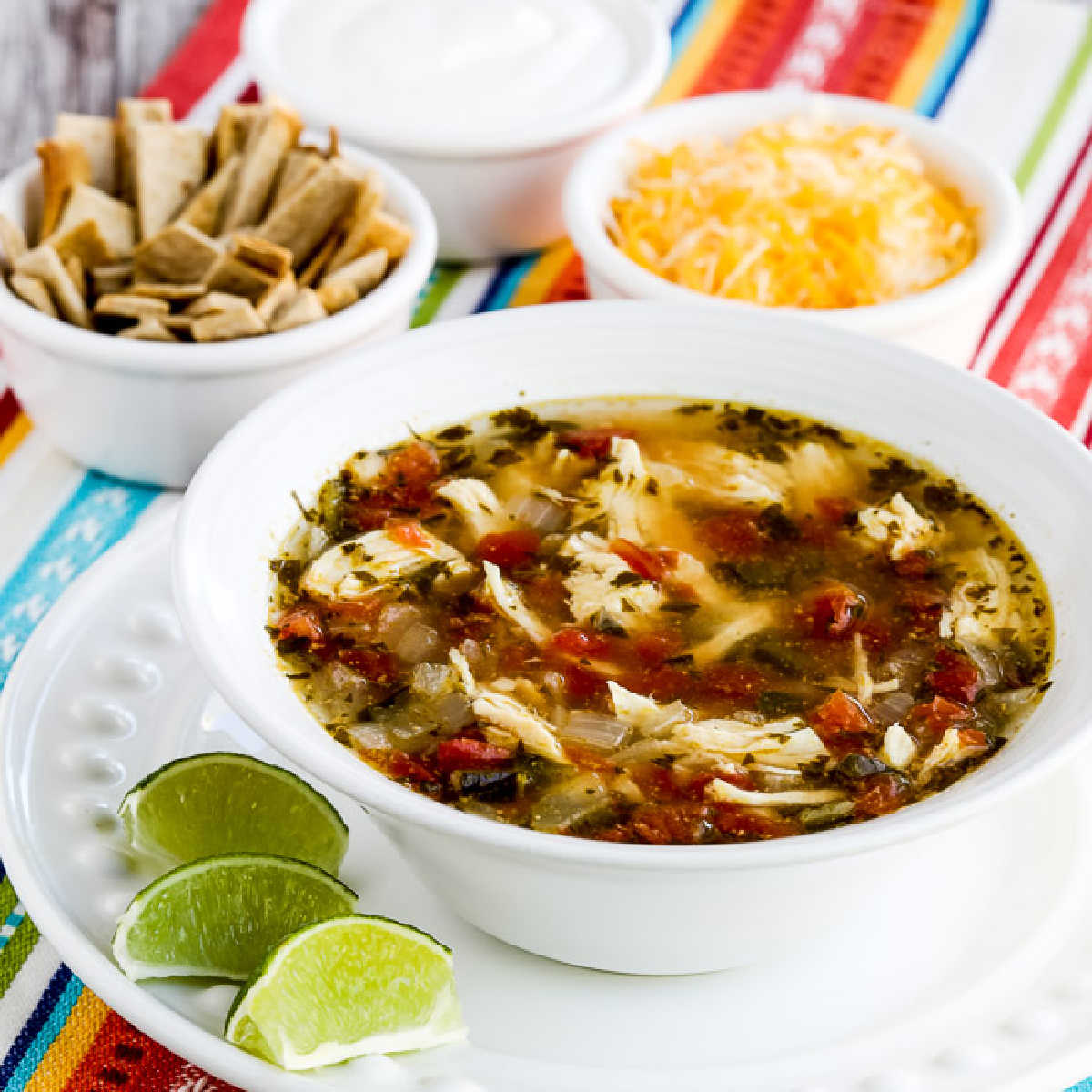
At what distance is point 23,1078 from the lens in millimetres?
2307

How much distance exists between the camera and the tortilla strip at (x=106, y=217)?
3611mm

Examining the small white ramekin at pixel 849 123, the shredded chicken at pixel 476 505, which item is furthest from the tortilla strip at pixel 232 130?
the shredded chicken at pixel 476 505

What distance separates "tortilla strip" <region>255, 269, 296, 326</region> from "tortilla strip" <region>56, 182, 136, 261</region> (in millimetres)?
404

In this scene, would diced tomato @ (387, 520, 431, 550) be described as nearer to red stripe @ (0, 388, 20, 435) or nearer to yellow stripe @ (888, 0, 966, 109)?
red stripe @ (0, 388, 20, 435)

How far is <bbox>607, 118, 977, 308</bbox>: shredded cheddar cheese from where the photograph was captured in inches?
147

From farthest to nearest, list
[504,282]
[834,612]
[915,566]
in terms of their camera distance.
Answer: [504,282] < [915,566] < [834,612]

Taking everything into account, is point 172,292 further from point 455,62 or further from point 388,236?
point 455,62

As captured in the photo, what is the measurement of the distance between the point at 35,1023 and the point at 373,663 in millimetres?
726

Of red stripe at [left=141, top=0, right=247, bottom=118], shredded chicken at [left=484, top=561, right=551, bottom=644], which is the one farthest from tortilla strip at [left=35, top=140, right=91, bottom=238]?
shredded chicken at [left=484, top=561, right=551, bottom=644]

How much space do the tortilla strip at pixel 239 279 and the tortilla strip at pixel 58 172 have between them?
43 centimetres

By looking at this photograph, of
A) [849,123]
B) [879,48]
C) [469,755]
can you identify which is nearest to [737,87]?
[879,48]

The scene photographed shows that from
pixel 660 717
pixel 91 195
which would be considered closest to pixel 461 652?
pixel 660 717

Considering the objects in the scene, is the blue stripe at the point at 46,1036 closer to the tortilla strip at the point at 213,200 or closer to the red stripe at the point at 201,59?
the tortilla strip at the point at 213,200

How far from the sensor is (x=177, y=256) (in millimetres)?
3549
